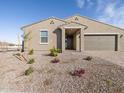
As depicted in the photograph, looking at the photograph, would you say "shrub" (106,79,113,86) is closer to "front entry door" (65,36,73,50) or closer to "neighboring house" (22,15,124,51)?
"neighboring house" (22,15,124,51)

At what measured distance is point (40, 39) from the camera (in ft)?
66.9

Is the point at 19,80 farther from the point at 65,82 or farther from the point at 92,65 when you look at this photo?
the point at 92,65

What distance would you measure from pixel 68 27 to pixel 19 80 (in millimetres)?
10948

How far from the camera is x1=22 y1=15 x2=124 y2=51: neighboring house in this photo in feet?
63.0

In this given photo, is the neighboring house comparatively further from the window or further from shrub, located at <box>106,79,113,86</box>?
shrub, located at <box>106,79,113,86</box>

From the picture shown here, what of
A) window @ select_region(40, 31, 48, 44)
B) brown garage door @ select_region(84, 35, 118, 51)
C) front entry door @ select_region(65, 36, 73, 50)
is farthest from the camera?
front entry door @ select_region(65, 36, 73, 50)

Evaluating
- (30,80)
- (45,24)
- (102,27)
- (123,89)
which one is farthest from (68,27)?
(123,89)

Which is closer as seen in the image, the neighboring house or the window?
the neighboring house

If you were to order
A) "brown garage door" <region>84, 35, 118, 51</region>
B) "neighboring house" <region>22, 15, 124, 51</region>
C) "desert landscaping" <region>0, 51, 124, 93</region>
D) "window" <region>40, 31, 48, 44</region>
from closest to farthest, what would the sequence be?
"desert landscaping" <region>0, 51, 124, 93</region>
"neighboring house" <region>22, 15, 124, 51</region>
"window" <region>40, 31, 48, 44</region>
"brown garage door" <region>84, 35, 118, 51</region>

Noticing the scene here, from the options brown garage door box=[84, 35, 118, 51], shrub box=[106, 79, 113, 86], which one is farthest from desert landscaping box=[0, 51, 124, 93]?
brown garage door box=[84, 35, 118, 51]

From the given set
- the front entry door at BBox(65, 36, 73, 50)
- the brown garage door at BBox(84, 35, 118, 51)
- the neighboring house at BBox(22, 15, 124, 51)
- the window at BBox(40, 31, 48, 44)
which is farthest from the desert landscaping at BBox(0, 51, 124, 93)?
the front entry door at BBox(65, 36, 73, 50)

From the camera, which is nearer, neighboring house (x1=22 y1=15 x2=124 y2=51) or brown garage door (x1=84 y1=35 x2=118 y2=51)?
neighboring house (x1=22 y1=15 x2=124 y2=51)

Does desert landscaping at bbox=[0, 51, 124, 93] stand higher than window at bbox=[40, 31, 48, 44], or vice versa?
window at bbox=[40, 31, 48, 44]

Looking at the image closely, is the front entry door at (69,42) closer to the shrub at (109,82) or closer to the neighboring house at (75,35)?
the neighboring house at (75,35)
